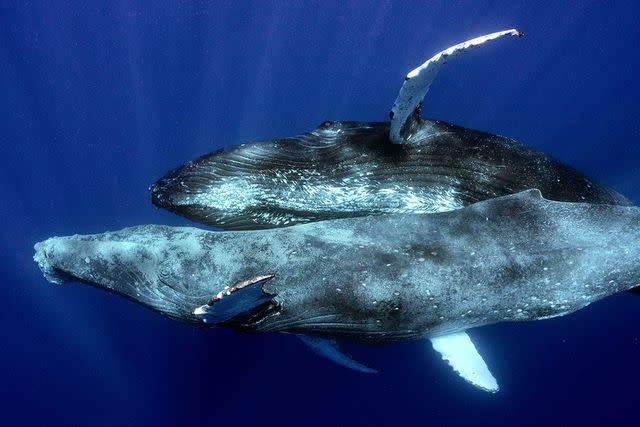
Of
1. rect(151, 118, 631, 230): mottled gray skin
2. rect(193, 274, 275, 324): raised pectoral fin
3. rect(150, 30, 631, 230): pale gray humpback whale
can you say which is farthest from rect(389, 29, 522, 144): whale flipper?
rect(193, 274, 275, 324): raised pectoral fin

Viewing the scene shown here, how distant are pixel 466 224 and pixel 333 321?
5.35ft

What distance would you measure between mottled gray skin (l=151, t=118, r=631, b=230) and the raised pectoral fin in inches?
49.0

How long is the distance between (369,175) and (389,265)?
103 cm

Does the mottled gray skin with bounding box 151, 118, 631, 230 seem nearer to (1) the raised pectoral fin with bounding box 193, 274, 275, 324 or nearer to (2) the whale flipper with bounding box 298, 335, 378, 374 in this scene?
(1) the raised pectoral fin with bounding box 193, 274, 275, 324

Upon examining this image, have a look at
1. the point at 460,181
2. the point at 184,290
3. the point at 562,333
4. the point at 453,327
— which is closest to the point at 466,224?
the point at 460,181

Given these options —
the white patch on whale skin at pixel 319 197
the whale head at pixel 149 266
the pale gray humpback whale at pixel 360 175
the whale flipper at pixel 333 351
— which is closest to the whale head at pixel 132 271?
the whale head at pixel 149 266

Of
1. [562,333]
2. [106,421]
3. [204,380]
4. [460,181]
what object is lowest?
[106,421]

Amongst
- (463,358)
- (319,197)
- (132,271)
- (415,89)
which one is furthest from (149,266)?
(463,358)

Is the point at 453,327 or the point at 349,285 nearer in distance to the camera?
the point at 349,285

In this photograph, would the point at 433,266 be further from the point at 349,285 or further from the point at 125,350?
the point at 125,350

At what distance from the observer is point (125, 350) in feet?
46.0

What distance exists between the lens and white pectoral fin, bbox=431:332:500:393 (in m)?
4.89

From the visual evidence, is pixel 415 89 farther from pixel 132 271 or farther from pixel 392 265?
pixel 132 271

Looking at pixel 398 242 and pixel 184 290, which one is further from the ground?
pixel 398 242
